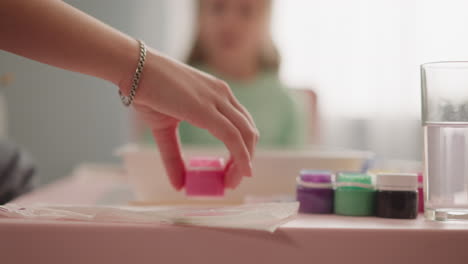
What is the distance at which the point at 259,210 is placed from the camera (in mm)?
481

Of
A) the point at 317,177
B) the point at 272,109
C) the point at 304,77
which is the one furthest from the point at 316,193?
the point at 304,77

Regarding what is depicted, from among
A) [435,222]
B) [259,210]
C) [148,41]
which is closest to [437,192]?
[435,222]

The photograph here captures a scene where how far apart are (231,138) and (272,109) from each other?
1.64 meters

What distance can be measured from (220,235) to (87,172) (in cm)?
57

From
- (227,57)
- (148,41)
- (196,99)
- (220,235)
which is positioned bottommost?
(220,235)

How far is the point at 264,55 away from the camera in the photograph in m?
2.20

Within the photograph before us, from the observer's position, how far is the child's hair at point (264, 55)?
2.14 m

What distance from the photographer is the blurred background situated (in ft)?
8.16

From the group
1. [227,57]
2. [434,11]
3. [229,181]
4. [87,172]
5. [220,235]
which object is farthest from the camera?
[434,11]

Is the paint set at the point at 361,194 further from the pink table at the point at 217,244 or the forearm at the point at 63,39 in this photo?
the forearm at the point at 63,39

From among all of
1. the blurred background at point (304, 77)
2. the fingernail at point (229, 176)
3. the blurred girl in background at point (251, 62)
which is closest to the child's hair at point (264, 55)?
the blurred girl in background at point (251, 62)

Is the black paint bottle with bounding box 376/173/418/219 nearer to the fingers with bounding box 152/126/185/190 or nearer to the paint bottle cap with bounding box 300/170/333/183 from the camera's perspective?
the paint bottle cap with bounding box 300/170/333/183

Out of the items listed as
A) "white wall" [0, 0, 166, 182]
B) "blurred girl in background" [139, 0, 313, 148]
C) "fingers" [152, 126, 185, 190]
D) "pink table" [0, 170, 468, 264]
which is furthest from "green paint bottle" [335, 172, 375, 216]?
"white wall" [0, 0, 166, 182]

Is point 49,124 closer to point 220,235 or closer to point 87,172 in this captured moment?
point 87,172
